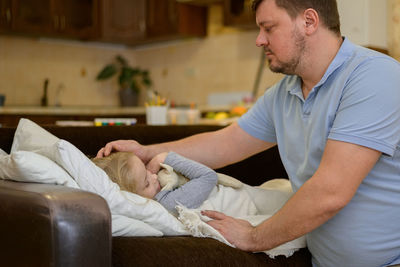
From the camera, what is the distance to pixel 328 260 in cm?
165

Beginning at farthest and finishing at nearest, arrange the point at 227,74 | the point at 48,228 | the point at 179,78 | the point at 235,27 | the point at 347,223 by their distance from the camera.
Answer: the point at 179,78, the point at 227,74, the point at 235,27, the point at 347,223, the point at 48,228

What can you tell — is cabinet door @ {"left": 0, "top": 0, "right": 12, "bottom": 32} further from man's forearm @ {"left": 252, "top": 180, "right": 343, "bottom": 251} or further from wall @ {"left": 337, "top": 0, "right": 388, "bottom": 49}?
man's forearm @ {"left": 252, "top": 180, "right": 343, "bottom": 251}

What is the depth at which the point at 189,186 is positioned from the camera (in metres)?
1.85

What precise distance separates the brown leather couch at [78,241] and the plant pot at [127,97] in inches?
185

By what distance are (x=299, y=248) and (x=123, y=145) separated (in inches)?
27.0

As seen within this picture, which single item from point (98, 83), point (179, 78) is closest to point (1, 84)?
point (98, 83)

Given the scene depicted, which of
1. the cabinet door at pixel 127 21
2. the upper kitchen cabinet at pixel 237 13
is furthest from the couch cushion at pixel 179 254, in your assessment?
the cabinet door at pixel 127 21

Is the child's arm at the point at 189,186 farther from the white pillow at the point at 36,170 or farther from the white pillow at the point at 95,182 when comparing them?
the white pillow at the point at 36,170

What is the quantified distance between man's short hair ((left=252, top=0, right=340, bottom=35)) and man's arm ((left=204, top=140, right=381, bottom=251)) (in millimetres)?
410

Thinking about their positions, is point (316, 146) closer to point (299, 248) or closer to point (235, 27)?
point (299, 248)

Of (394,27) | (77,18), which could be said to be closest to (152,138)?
(394,27)

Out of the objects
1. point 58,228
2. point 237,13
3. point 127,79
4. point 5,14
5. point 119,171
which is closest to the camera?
point 58,228

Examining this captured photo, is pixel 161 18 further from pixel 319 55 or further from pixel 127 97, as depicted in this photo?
pixel 319 55

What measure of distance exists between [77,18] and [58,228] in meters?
5.10
